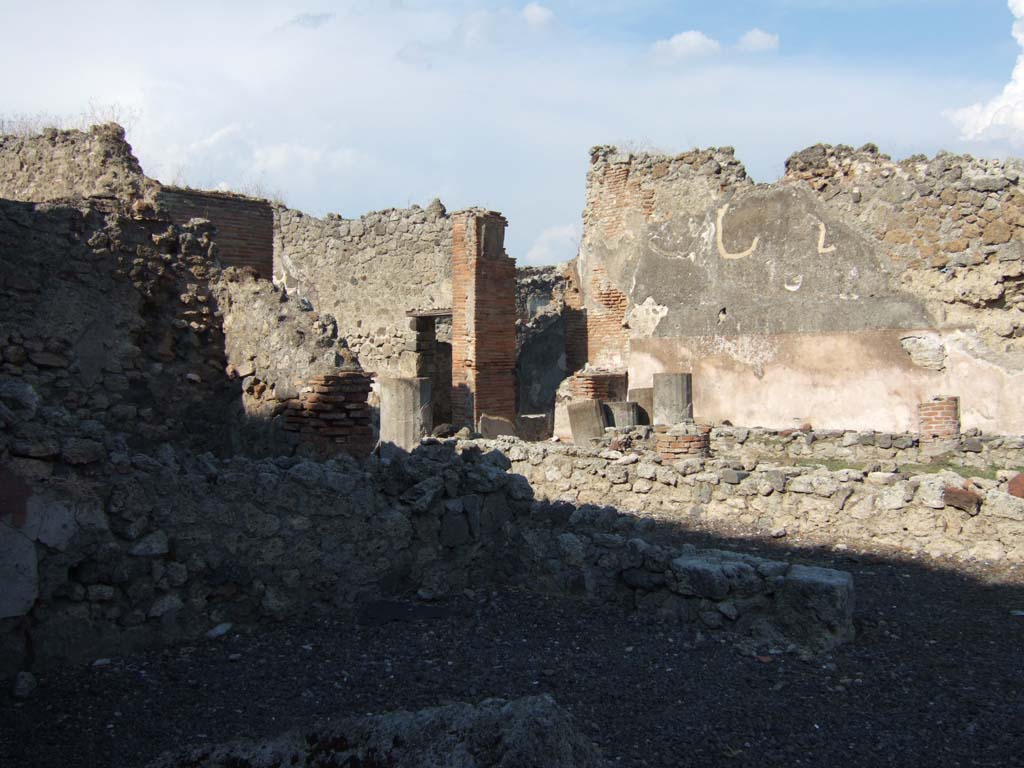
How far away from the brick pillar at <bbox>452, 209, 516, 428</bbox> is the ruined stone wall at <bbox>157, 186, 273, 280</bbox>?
9.75 feet

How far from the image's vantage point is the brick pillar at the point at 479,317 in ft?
46.6

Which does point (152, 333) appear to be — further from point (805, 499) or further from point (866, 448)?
point (866, 448)

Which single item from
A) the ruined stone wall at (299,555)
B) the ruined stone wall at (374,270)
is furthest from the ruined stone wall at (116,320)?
the ruined stone wall at (374,270)

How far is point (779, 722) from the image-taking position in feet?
10.7

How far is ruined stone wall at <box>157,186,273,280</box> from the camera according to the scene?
41.4 feet

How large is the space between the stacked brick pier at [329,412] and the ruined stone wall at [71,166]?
1.92m

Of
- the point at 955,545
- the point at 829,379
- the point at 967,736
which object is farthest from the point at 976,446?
the point at 967,736

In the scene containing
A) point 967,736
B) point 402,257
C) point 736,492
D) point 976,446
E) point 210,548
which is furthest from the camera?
point 402,257

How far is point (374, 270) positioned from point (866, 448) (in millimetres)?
8760

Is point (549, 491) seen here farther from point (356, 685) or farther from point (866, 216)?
point (866, 216)

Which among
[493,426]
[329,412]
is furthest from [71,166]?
[493,426]

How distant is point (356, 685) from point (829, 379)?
33.6 ft

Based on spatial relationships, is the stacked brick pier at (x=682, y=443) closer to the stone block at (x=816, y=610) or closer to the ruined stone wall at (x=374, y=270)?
the stone block at (x=816, y=610)

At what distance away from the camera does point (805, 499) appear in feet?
24.1
